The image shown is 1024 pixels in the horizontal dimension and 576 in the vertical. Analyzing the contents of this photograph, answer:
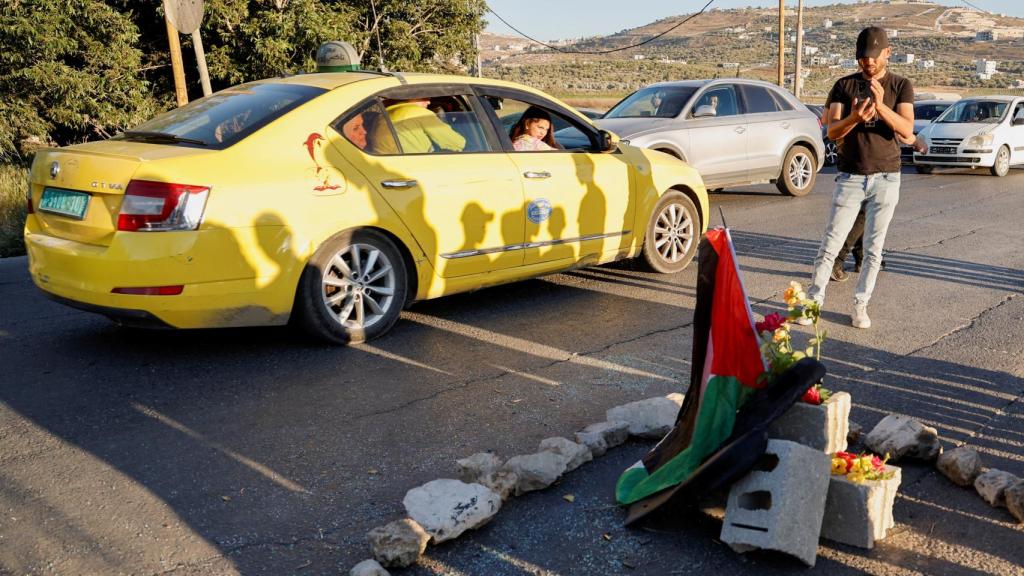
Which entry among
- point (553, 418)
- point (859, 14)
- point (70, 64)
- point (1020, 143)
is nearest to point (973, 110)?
point (1020, 143)

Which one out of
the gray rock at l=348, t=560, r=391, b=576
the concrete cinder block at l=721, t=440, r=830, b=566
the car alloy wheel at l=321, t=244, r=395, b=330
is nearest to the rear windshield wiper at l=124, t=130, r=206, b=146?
the car alloy wheel at l=321, t=244, r=395, b=330

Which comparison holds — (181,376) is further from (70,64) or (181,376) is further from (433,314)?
(70,64)

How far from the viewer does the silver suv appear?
500 inches

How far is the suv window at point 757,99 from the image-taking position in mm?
13828

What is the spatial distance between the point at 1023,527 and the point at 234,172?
4.18 metres

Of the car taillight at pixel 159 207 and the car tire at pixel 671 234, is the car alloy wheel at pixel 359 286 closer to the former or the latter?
the car taillight at pixel 159 207

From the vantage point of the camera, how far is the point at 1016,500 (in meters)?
3.58

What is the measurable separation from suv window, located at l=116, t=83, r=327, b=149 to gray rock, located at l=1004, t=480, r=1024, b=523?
430 centimetres

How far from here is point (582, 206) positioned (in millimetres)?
7012

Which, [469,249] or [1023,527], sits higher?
[469,249]

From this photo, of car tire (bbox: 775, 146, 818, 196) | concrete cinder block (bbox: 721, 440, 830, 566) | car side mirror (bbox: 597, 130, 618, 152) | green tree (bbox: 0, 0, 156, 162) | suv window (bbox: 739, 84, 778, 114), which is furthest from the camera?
green tree (bbox: 0, 0, 156, 162)

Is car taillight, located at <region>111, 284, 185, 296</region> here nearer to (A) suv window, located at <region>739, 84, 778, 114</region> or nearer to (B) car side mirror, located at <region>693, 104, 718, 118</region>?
(B) car side mirror, located at <region>693, 104, 718, 118</region>

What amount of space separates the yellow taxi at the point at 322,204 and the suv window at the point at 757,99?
23.3 feet

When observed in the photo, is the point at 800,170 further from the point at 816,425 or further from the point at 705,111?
the point at 816,425
